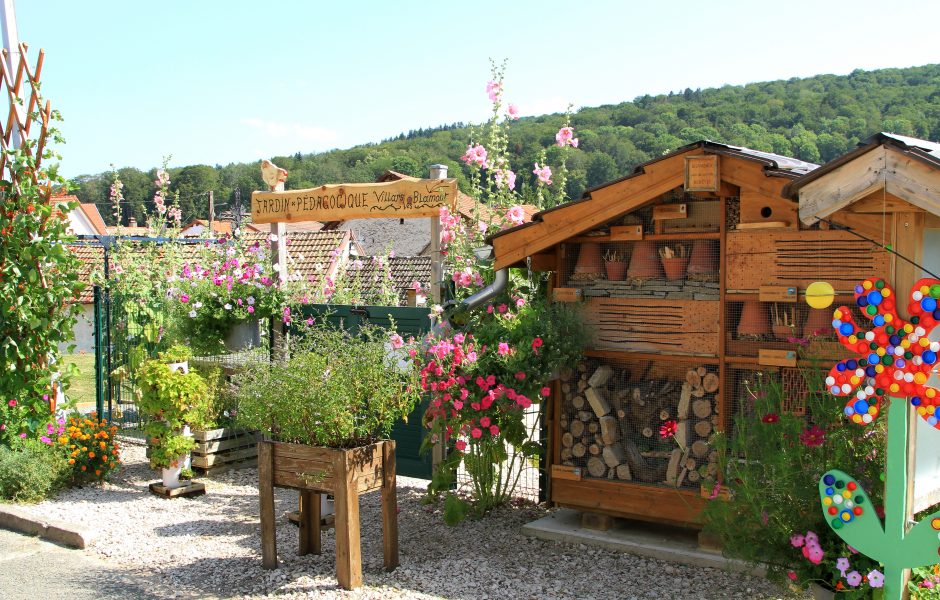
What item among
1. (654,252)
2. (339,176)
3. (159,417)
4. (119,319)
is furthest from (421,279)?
(654,252)

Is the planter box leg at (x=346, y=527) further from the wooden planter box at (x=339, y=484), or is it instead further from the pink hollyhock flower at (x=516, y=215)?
the pink hollyhock flower at (x=516, y=215)

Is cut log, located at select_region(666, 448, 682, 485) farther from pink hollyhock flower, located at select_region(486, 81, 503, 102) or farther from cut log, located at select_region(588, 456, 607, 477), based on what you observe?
pink hollyhock flower, located at select_region(486, 81, 503, 102)

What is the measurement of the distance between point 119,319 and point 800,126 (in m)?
26.4

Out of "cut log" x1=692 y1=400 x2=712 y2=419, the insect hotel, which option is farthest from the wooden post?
"cut log" x1=692 y1=400 x2=712 y2=419

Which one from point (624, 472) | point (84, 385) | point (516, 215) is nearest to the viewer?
point (624, 472)

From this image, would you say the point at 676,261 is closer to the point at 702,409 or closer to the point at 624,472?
the point at 702,409

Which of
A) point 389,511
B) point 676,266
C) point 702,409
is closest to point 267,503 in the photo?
point 389,511

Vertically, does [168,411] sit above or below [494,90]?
below

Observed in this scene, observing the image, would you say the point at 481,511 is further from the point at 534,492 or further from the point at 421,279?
the point at 421,279

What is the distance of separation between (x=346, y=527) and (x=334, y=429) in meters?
0.59

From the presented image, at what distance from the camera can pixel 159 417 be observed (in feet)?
25.2

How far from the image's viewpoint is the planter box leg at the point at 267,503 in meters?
5.41

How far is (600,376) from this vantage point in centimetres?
618

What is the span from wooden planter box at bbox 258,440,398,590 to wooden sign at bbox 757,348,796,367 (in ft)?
7.96
